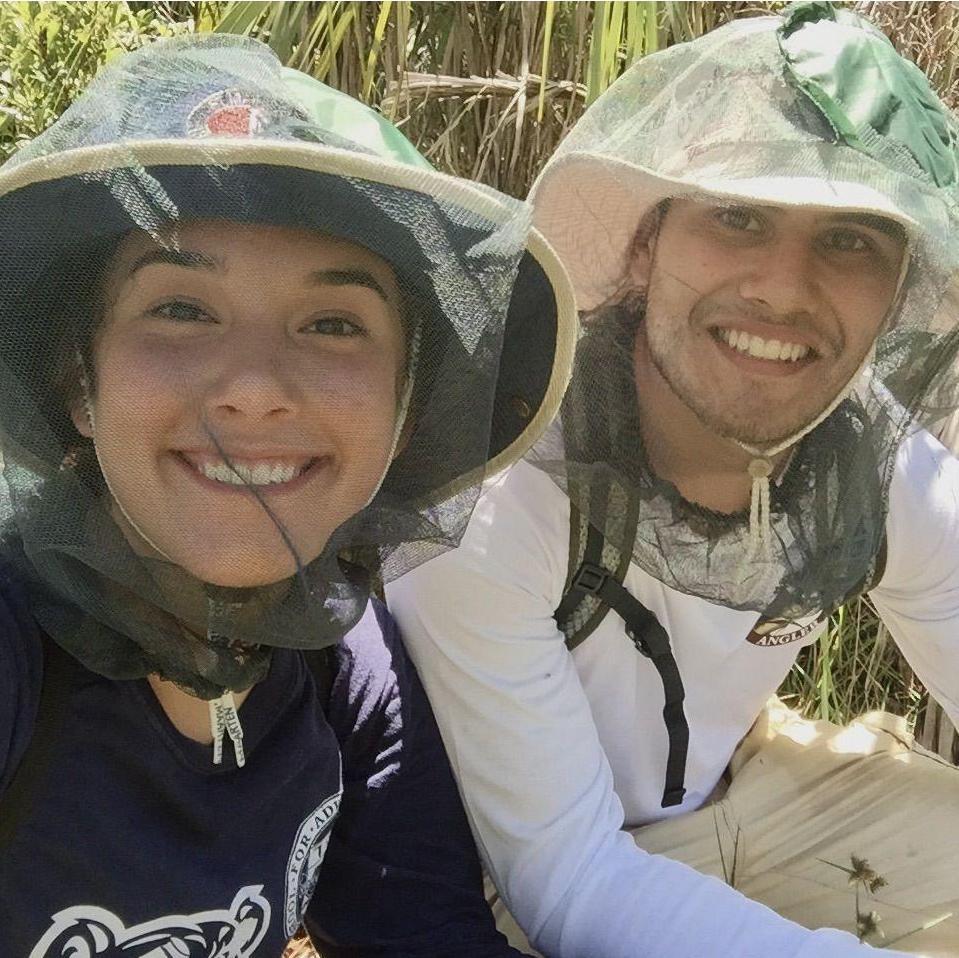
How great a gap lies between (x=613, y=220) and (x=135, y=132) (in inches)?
40.7

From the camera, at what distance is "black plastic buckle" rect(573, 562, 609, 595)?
205 cm

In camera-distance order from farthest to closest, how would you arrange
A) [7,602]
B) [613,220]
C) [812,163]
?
[613,220] < [812,163] < [7,602]

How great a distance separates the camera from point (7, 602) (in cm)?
144

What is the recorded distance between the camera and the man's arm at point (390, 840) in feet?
6.27

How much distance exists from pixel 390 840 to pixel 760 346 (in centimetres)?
107

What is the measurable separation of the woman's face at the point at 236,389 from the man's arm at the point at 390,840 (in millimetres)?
481

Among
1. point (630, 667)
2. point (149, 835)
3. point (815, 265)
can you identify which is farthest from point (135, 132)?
point (630, 667)

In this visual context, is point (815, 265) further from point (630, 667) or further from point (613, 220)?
point (630, 667)

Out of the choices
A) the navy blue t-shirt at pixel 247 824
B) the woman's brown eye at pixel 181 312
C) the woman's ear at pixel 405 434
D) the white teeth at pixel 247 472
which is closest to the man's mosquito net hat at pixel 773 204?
the woman's ear at pixel 405 434

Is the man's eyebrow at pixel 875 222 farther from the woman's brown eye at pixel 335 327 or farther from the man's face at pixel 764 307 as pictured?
the woman's brown eye at pixel 335 327

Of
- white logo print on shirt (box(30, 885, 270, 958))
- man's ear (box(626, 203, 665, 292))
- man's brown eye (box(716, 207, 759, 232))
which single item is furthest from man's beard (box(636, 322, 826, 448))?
white logo print on shirt (box(30, 885, 270, 958))

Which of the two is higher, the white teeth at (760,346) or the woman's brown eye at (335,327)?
the woman's brown eye at (335,327)

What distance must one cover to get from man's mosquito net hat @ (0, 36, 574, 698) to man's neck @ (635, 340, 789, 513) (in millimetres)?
416

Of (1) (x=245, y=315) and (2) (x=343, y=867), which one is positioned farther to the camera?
(2) (x=343, y=867)
